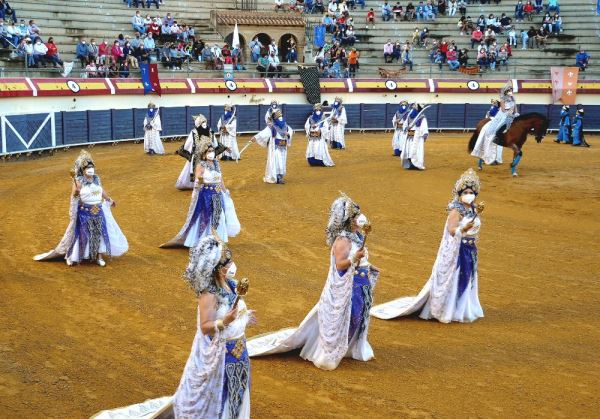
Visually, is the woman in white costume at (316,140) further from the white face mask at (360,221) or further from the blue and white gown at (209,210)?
the white face mask at (360,221)

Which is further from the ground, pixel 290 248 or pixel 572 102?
pixel 572 102

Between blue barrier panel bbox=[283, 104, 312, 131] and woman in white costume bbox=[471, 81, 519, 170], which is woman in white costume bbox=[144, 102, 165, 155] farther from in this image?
woman in white costume bbox=[471, 81, 519, 170]

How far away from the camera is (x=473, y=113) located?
3572 centimetres

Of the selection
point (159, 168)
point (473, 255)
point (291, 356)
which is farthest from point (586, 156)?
point (291, 356)

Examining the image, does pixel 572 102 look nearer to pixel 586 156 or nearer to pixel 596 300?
pixel 586 156

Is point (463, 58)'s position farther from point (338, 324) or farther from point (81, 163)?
point (338, 324)

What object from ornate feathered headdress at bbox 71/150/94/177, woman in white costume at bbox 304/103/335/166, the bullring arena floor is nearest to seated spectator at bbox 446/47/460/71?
woman in white costume at bbox 304/103/335/166

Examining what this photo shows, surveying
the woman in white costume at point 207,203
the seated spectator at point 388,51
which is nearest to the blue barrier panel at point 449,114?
the seated spectator at point 388,51

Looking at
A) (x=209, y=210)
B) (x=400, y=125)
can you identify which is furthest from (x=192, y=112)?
(x=209, y=210)

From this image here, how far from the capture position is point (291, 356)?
874 cm

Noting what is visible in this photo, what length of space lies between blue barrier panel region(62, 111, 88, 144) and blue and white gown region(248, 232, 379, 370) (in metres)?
19.6

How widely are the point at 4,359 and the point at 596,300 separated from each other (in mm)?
7764

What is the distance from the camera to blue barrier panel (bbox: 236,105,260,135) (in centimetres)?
3234

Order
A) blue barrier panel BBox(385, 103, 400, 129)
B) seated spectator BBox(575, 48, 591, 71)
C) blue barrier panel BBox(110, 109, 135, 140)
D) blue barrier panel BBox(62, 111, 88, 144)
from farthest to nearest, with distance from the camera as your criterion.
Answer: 1. seated spectator BBox(575, 48, 591, 71)
2. blue barrier panel BBox(385, 103, 400, 129)
3. blue barrier panel BBox(110, 109, 135, 140)
4. blue barrier panel BBox(62, 111, 88, 144)
